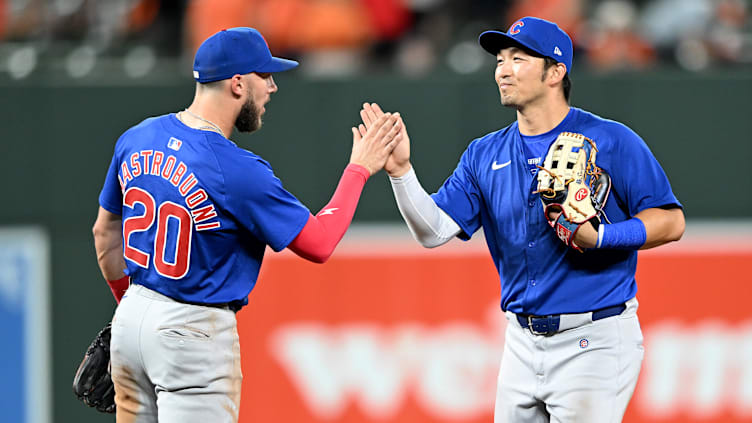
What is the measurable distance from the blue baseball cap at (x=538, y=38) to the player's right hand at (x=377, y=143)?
526 mm

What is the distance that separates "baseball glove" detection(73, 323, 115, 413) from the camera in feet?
13.3

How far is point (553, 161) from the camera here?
12.5 feet

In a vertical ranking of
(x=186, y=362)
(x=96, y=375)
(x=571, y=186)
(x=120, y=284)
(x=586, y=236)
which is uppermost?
(x=571, y=186)

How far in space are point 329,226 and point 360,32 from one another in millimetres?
3828

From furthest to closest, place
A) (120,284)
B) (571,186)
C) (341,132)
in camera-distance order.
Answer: (341,132), (120,284), (571,186)

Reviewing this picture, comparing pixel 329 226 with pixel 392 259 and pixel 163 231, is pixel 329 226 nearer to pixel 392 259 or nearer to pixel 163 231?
pixel 163 231

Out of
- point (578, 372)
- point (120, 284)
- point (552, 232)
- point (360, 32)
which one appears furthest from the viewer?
point (360, 32)

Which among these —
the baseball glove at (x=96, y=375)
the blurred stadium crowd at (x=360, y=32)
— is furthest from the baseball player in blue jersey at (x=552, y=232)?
the blurred stadium crowd at (x=360, y=32)

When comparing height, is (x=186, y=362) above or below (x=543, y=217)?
below

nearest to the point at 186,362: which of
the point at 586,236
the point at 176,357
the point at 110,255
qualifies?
the point at 176,357

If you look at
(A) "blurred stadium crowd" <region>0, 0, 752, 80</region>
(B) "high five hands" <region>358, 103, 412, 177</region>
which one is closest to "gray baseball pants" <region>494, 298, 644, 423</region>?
(B) "high five hands" <region>358, 103, 412, 177</region>

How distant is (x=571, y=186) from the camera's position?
377 cm

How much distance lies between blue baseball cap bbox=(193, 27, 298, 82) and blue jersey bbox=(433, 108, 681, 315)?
987mm

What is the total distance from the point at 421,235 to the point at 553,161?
27.4 inches
